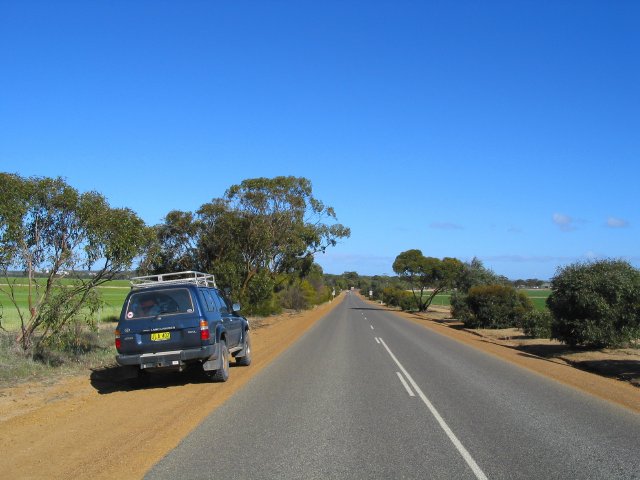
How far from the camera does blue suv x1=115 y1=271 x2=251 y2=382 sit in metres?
10.6

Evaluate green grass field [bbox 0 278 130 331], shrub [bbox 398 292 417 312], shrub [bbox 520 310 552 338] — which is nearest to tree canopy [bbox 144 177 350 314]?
green grass field [bbox 0 278 130 331]

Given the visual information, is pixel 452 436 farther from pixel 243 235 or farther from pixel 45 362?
pixel 243 235

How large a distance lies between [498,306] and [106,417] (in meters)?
29.6

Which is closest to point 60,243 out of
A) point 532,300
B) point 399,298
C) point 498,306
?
point 498,306

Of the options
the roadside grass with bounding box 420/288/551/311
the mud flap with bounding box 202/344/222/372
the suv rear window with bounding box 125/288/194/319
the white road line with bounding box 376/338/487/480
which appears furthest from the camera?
the roadside grass with bounding box 420/288/551/311

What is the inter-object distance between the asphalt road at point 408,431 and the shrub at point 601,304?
6535 millimetres

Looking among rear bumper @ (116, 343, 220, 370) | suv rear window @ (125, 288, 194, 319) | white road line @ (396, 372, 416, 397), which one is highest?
suv rear window @ (125, 288, 194, 319)

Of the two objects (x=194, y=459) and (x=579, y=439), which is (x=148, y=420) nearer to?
(x=194, y=459)

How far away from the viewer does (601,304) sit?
17766mm

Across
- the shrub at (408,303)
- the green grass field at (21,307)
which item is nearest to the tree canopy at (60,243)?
the green grass field at (21,307)

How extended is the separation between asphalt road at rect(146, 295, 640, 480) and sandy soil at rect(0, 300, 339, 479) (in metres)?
0.41

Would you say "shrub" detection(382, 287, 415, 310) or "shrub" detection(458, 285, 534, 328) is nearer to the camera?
"shrub" detection(458, 285, 534, 328)

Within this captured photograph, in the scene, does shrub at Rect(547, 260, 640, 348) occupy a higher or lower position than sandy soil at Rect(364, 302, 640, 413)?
higher

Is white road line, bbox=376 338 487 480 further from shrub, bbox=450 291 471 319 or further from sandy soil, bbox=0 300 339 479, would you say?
shrub, bbox=450 291 471 319
